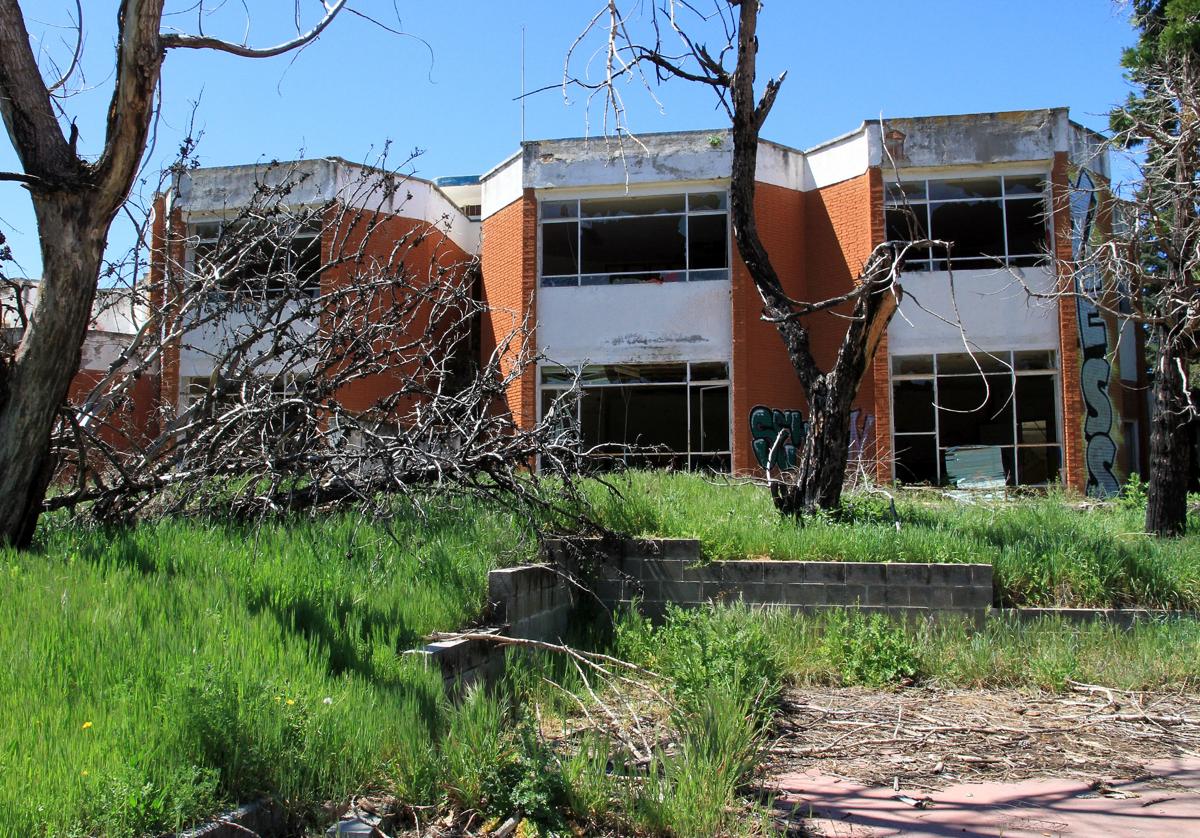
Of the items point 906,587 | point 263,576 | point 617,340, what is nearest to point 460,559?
point 263,576

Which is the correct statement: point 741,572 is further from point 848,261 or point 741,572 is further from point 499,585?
point 848,261

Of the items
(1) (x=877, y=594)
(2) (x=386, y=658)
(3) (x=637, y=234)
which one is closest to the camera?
(2) (x=386, y=658)

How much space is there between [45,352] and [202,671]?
11.2ft

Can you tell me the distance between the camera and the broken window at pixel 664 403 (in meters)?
19.7

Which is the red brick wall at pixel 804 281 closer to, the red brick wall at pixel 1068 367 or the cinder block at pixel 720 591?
the red brick wall at pixel 1068 367

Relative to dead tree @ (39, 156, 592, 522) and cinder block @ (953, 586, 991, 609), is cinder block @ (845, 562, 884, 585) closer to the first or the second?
cinder block @ (953, 586, 991, 609)

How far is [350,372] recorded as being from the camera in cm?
868

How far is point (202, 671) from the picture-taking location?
3.90 metres

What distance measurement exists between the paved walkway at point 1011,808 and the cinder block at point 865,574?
2.86 metres

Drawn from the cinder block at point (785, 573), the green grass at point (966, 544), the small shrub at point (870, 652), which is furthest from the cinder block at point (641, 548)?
the small shrub at point (870, 652)

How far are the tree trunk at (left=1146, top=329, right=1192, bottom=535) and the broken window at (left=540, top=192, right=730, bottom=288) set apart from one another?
10.4m

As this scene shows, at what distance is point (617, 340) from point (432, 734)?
15719mm

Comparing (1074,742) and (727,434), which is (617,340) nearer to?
(727,434)

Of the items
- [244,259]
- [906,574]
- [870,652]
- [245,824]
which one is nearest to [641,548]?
[870,652]
